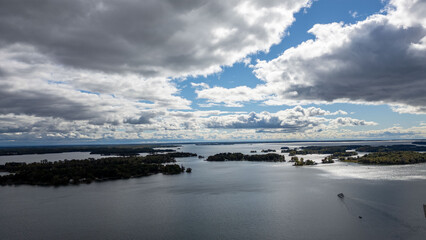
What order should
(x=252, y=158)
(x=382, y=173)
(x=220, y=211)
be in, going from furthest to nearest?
(x=252, y=158) < (x=382, y=173) < (x=220, y=211)

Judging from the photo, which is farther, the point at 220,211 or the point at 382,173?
the point at 382,173

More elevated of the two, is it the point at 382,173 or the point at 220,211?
the point at 220,211

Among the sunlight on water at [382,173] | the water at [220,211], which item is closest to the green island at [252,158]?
the sunlight on water at [382,173]

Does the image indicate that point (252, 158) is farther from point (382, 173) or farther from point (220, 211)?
point (220, 211)

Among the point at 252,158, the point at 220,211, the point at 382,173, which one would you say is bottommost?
the point at 382,173

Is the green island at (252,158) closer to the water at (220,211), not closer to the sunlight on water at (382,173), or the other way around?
the sunlight on water at (382,173)

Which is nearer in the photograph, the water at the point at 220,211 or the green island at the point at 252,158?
the water at the point at 220,211

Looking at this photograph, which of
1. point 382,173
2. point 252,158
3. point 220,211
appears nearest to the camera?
point 220,211

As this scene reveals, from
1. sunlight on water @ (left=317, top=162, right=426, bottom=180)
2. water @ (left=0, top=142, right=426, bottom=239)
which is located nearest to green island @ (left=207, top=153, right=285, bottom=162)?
sunlight on water @ (left=317, top=162, right=426, bottom=180)

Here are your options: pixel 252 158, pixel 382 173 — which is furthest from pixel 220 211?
pixel 252 158

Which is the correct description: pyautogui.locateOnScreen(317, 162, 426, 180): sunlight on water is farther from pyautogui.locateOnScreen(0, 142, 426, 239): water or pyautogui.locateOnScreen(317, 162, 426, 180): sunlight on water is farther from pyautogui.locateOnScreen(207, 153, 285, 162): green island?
pyautogui.locateOnScreen(207, 153, 285, 162): green island
